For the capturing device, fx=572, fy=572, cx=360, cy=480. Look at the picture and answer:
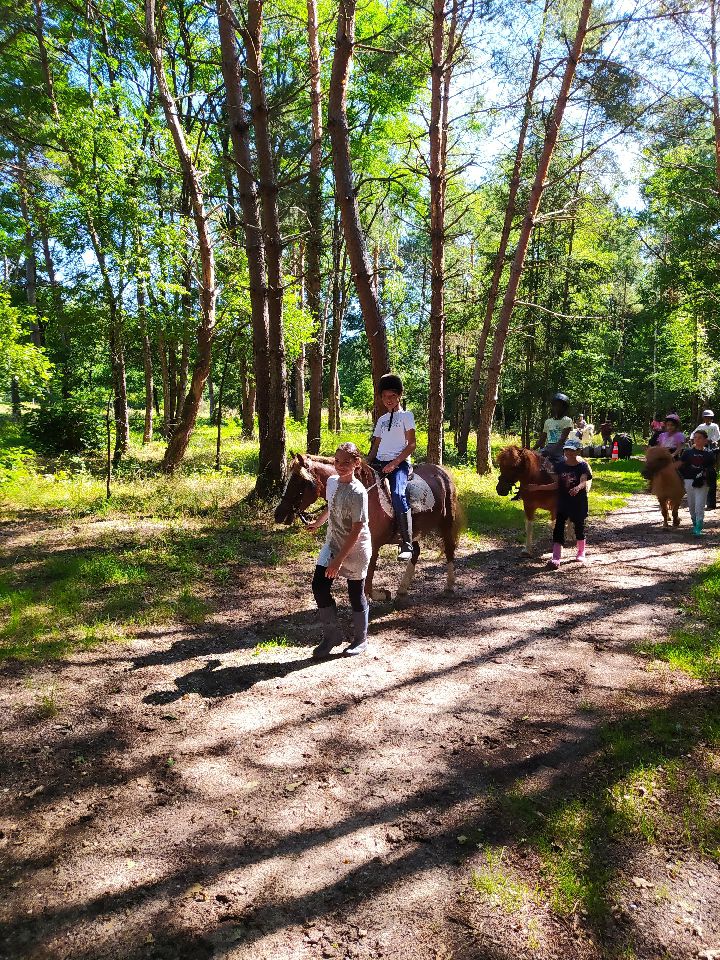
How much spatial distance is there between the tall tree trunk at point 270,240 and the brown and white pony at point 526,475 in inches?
179

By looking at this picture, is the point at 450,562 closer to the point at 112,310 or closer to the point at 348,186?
the point at 348,186

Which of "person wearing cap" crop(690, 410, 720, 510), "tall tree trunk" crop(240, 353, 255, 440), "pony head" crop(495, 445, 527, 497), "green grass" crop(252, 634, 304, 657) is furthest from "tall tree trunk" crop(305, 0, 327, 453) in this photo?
"green grass" crop(252, 634, 304, 657)

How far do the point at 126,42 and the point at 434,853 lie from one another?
2644 cm

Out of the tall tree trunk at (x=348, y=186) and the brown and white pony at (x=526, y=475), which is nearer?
the brown and white pony at (x=526, y=475)

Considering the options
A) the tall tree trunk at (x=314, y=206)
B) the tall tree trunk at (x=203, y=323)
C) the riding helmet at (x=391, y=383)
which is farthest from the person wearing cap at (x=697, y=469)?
the tall tree trunk at (x=203, y=323)

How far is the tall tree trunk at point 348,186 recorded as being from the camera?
10.0 metres

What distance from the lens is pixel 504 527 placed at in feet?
41.3

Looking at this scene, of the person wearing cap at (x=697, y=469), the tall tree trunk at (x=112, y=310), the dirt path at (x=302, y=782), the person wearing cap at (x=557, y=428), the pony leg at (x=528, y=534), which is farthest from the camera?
the tall tree trunk at (x=112, y=310)

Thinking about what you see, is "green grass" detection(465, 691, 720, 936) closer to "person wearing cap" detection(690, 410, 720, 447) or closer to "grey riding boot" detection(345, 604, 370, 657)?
"grey riding boot" detection(345, 604, 370, 657)

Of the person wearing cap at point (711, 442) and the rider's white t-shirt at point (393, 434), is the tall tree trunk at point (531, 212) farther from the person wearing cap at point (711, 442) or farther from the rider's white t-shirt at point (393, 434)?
the rider's white t-shirt at point (393, 434)

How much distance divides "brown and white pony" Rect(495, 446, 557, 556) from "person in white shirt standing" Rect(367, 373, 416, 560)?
2.91 metres

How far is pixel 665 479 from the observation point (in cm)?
1223

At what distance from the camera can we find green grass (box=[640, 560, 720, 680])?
579cm

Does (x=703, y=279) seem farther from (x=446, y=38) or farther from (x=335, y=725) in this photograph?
(x=335, y=725)
